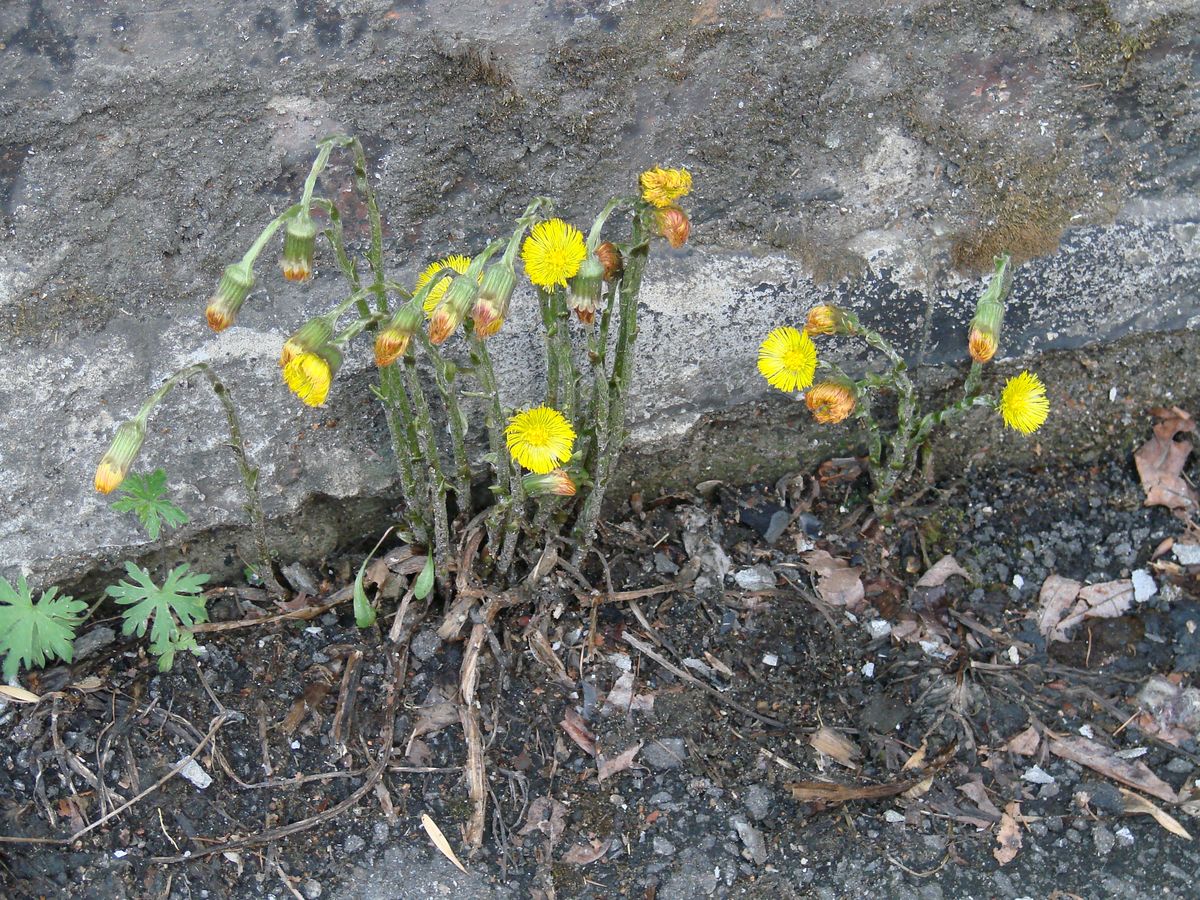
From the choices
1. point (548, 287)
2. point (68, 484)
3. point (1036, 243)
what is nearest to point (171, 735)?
point (68, 484)

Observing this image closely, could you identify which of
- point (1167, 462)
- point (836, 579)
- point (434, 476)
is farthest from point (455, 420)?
point (1167, 462)

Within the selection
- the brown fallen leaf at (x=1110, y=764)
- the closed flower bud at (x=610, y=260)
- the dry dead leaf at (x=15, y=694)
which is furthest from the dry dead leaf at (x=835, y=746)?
the dry dead leaf at (x=15, y=694)

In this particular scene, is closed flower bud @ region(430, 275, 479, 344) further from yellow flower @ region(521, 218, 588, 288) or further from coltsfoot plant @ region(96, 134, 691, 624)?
yellow flower @ region(521, 218, 588, 288)

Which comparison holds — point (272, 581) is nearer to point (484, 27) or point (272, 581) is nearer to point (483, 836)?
point (483, 836)

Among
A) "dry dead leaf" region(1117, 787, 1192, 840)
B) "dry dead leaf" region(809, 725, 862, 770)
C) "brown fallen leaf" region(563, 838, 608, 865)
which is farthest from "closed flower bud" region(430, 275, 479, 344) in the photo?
"dry dead leaf" region(1117, 787, 1192, 840)

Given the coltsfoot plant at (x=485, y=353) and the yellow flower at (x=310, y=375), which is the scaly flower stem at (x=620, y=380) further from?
the yellow flower at (x=310, y=375)

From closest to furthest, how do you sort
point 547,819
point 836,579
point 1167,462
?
point 547,819, point 836,579, point 1167,462

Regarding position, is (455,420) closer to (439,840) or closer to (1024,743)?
(439,840)
